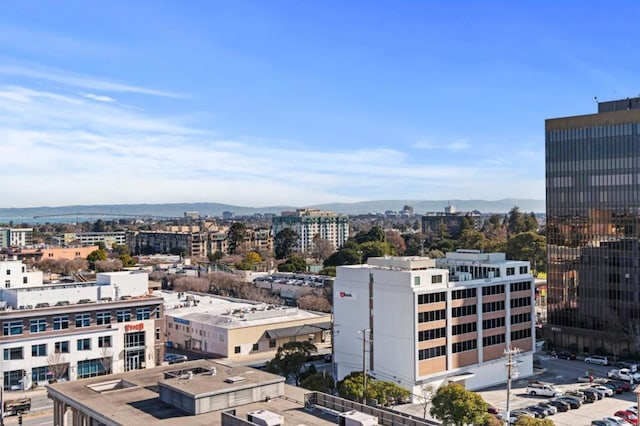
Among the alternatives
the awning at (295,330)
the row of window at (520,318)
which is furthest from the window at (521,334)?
the awning at (295,330)

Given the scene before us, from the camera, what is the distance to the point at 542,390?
1841 inches

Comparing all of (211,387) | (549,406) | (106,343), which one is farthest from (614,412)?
(106,343)

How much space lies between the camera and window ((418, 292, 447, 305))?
46.0 m

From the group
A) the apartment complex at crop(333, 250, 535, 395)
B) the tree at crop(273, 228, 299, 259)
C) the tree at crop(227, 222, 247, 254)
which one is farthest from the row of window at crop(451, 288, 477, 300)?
the tree at crop(227, 222, 247, 254)

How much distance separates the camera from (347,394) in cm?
3984

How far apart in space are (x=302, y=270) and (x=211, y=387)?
301ft

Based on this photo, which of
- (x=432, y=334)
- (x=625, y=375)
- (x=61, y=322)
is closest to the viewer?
(x=432, y=334)

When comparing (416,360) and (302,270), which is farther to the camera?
(302,270)

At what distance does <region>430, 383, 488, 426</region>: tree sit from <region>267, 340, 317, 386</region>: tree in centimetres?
1365

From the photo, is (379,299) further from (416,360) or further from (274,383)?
(274,383)

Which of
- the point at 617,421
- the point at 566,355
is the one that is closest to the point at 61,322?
the point at 617,421

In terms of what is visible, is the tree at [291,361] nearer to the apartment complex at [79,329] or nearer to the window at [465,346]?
the window at [465,346]

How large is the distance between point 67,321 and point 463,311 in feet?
101

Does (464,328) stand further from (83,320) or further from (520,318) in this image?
(83,320)
